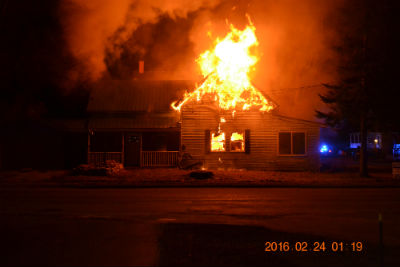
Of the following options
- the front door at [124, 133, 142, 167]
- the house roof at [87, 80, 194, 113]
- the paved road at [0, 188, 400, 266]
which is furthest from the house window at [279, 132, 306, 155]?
the front door at [124, 133, 142, 167]

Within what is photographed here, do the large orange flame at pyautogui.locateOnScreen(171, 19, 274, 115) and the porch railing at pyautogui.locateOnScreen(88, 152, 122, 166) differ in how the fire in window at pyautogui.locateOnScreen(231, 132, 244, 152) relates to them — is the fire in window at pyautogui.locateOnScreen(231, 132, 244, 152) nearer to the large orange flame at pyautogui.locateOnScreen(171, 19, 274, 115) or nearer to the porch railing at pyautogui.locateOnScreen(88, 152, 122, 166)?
the large orange flame at pyautogui.locateOnScreen(171, 19, 274, 115)

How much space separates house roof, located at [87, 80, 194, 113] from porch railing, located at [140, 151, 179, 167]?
3.08m

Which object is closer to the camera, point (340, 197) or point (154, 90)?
point (340, 197)

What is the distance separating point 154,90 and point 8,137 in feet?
32.0

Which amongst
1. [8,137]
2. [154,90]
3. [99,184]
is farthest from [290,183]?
[8,137]

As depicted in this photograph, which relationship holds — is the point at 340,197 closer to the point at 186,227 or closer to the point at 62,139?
the point at 186,227

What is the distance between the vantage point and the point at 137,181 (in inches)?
664

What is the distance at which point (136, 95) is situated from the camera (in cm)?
2594

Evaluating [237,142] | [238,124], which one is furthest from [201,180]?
[238,124]

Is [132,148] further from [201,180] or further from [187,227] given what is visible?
[187,227]

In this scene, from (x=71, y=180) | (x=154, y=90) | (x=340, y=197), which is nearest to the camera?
(x=340, y=197)

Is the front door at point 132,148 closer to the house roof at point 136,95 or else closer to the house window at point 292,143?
the house roof at point 136,95

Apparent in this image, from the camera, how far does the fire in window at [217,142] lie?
69.0ft

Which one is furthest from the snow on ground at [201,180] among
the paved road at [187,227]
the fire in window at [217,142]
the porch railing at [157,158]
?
the paved road at [187,227]
